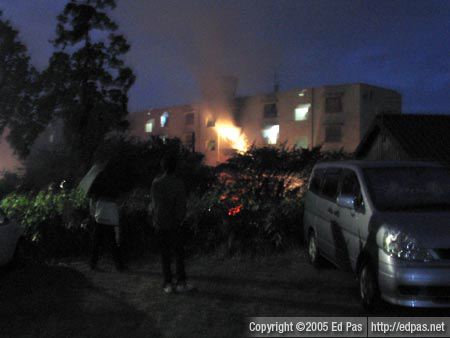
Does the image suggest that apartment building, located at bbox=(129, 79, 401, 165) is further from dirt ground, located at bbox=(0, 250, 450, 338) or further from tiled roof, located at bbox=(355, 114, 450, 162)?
dirt ground, located at bbox=(0, 250, 450, 338)

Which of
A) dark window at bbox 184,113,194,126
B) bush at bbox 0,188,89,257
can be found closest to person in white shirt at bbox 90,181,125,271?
bush at bbox 0,188,89,257

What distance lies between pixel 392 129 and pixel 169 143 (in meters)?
7.97

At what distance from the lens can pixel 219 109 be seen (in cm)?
5072

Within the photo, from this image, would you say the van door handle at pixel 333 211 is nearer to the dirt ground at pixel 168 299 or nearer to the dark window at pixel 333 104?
the dirt ground at pixel 168 299

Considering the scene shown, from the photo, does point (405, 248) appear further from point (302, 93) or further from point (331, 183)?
point (302, 93)

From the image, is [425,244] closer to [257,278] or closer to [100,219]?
[257,278]

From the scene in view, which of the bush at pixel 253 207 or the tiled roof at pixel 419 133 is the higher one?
the tiled roof at pixel 419 133

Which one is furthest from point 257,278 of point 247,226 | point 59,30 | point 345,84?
point 345,84

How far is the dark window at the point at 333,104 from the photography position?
42.1m

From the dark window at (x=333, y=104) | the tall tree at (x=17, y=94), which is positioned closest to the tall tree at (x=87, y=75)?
the tall tree at (x=17, y=94)

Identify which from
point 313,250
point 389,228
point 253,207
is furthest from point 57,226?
Answer: point 389,228

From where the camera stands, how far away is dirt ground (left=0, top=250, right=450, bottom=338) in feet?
17.3

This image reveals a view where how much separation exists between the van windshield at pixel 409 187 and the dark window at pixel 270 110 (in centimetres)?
4072

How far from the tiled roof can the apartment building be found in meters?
18.7
